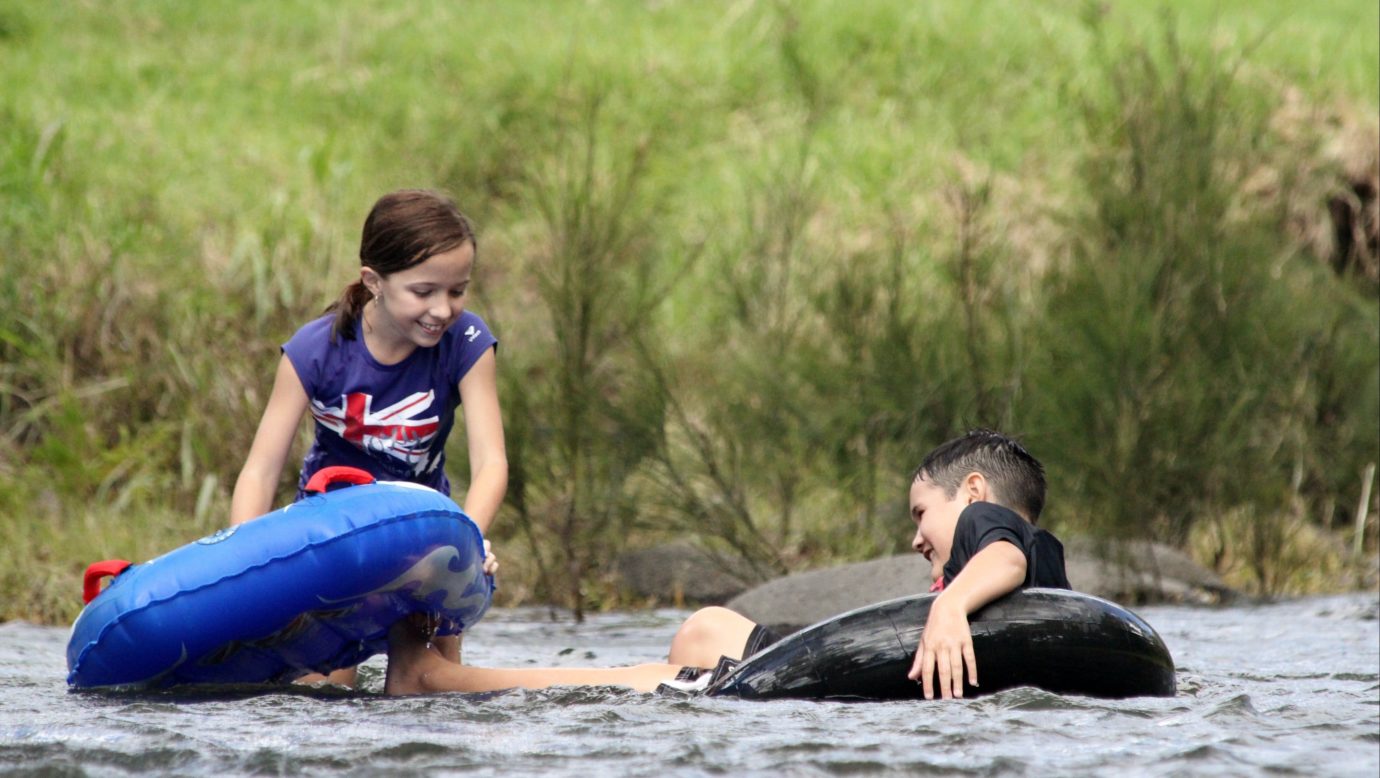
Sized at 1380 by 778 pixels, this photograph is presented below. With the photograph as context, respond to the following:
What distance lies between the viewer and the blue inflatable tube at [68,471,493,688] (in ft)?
12.9

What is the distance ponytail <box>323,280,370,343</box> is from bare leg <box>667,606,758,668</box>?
1364mm

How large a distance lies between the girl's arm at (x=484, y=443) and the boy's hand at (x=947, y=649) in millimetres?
1289

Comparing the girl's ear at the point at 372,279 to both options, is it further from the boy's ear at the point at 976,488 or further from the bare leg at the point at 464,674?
the boy's ear at the point at 976,488

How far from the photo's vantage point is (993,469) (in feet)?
14.4

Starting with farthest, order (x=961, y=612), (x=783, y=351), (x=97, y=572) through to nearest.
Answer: (x=783, y=351) → (x=97, y=572) → (x=961, y=612)

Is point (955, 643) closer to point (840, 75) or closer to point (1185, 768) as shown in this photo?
point (1185, 768)

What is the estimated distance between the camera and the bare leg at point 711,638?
4566 millimetres

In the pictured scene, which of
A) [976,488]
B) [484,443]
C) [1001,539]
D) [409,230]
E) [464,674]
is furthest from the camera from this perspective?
[484,443]

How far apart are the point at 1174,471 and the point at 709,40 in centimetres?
980

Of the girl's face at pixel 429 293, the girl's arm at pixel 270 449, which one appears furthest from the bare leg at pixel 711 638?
the girl's arm at pixel 270 449

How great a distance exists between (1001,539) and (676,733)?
0.97 metres

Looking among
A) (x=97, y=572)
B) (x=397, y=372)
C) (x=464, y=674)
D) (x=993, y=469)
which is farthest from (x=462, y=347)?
(x=993, y=469)

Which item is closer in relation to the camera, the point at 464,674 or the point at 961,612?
the point at 961,612

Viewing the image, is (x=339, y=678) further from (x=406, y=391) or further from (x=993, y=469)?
(x=993, y=469)
